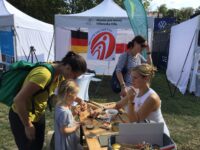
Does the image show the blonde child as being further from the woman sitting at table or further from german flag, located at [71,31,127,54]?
german flag, located at [71,31,127,54]

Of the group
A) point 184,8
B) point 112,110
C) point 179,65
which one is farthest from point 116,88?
point 184,8

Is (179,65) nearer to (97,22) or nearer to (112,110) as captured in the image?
(97,22)

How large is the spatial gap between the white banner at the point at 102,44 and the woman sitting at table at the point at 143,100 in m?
5.13

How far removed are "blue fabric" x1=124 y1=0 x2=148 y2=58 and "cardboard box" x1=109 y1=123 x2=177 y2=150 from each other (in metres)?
3.94

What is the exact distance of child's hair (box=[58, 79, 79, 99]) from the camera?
88.9 inches

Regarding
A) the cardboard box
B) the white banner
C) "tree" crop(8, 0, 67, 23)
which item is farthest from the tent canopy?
"tree" crop(8, 0, 67, 23)

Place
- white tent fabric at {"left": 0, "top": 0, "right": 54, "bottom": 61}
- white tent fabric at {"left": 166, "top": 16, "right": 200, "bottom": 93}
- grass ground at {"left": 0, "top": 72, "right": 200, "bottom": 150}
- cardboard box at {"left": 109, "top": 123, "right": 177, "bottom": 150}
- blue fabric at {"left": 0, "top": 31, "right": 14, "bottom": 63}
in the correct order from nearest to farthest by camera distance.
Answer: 1. cardboard box at {"left": 109, "top": 123, "right": 177, "bottom": 150}
2. grass ground at {"left": 0, "top": 72, "right": 200, "bottom": 150}
3. white tent fabric at {"left": 166, "top": 16, "right": 200, "bottom": 93}
4. white tent fabric at {"left": 0, "top": 0, "right": 54, "bottom": 61}
5. blue fabric at {"left": 0, "top": 31, "right": 14, "bottom": 63}

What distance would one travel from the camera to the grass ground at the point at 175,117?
4.27 metres

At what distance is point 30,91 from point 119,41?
7078 mm

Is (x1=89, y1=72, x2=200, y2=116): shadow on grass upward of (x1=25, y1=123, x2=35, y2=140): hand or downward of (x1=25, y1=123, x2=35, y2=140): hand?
downward

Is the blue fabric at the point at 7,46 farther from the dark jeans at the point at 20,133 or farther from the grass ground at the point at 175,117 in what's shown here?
the dark jeans at the point at 20,133

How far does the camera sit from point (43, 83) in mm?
1932

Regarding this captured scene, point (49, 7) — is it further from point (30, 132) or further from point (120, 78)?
point (30, 132)

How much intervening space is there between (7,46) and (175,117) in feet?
18.5
